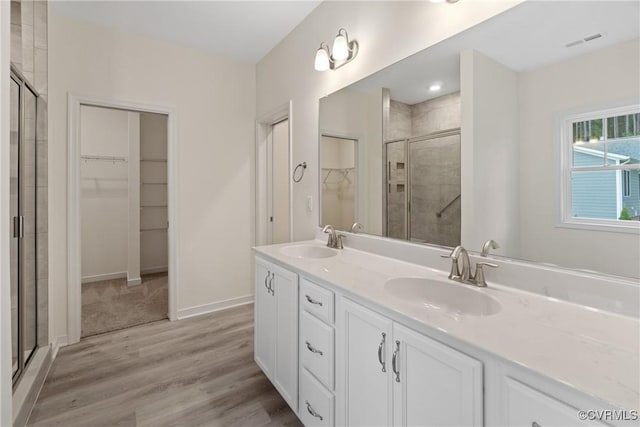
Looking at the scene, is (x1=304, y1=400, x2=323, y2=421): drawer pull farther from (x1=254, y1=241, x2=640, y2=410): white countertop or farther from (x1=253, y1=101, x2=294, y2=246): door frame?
(x1=253, y1=101, x2=294, y2=246): door frame

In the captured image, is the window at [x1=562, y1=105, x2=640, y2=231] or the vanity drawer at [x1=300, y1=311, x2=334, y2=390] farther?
the vanity drawer at [x1=300, y1=311, x2=334, y2=390]

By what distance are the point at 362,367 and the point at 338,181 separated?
4.34ft

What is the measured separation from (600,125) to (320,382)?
144 centimetres

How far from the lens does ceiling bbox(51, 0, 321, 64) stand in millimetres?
2270

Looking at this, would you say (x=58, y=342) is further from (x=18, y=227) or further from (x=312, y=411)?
(x=312, y=411)

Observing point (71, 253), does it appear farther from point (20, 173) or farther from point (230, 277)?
point (230, 277)

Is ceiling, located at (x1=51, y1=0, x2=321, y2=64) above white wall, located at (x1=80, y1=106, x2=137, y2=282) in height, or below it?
above

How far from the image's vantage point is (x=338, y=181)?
2166 millimetres

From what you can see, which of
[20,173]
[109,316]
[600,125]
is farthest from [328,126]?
[109,316]

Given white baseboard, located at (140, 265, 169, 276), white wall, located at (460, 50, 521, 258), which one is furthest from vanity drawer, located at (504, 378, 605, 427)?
white baseboard, located at (140, 265, 169, 276)

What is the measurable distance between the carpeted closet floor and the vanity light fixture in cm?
274

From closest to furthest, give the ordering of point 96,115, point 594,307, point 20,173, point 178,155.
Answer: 1. point 594,307
2. point 20,173
3. point 178,155
4. point 96,115

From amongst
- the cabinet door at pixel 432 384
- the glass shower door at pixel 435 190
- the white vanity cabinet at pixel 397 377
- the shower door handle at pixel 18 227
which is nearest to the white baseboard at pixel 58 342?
the shower door handle at pixel 18 227

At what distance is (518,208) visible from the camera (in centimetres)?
117
